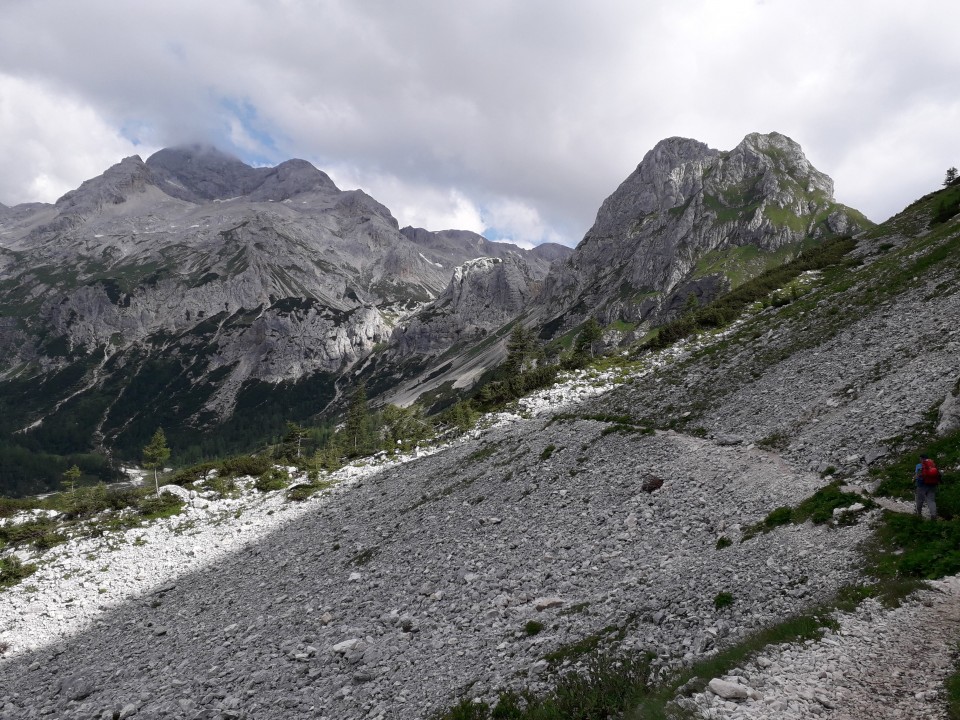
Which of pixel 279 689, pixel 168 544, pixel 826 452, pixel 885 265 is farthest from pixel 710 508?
pixel 168 544

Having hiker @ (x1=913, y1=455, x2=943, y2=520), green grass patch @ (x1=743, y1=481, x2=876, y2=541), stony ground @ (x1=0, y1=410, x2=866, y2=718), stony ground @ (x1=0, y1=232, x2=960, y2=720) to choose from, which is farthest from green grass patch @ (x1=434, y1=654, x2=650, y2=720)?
hiker @ (x1=913, y1=455, x2=943, y2=520)

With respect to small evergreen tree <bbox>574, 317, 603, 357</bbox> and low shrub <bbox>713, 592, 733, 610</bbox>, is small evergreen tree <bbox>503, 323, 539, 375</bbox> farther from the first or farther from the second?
low shrub <bbox>713, 592, 733, 610</bbox>

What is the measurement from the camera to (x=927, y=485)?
13797 mm

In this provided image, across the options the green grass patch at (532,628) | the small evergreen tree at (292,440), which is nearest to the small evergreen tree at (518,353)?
the small evergreen tree at (292,440)

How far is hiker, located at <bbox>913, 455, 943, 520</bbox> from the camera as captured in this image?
13.6 meters

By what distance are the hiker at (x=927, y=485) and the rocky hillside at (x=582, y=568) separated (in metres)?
1.50

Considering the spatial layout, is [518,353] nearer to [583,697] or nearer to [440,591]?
[440,591]

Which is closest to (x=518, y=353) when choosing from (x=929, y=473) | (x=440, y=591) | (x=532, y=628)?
(x=440, y=591)

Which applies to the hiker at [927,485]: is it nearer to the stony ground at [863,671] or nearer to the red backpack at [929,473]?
the red backpack at [929,473]

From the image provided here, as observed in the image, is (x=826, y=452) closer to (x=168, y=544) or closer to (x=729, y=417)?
(x=729, y=417)

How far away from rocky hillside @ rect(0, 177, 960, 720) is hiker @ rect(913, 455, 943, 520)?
4.91 feet

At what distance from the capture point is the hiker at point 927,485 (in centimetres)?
1358

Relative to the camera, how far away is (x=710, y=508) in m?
20.3

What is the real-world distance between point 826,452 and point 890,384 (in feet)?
20.3
